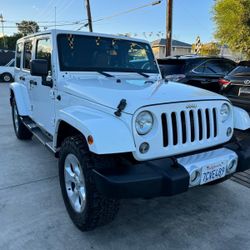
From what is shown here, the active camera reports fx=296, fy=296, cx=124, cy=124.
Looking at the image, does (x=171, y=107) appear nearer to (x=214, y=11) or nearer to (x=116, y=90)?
(x=116, y=90)

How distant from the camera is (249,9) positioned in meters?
18.6

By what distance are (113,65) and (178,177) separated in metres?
2.08

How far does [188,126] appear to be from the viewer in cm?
259

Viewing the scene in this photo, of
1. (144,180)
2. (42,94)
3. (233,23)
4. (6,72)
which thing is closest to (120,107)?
(144,180)

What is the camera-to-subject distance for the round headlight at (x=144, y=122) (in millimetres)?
2395

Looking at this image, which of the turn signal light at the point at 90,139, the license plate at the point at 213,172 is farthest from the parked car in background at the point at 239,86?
the turn signal light at the point at 90,139

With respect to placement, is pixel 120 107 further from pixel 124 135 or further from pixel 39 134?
pixel 39 134

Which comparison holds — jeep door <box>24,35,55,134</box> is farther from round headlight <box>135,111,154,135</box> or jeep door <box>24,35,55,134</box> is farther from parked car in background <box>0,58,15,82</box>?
parked car in background <box>0,58,15,82</box>


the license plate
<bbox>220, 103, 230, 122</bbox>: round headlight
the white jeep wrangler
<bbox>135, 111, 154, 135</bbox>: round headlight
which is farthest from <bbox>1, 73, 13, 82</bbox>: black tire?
the license plate

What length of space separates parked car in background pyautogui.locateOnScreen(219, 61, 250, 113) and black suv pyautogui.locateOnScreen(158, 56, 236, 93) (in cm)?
218

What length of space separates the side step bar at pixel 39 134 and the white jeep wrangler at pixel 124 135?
11 cm

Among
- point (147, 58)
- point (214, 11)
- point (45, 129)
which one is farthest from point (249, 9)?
point (45, 129)

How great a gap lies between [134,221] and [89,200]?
74 centimetres

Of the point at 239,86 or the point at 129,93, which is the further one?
the point at 239,86
